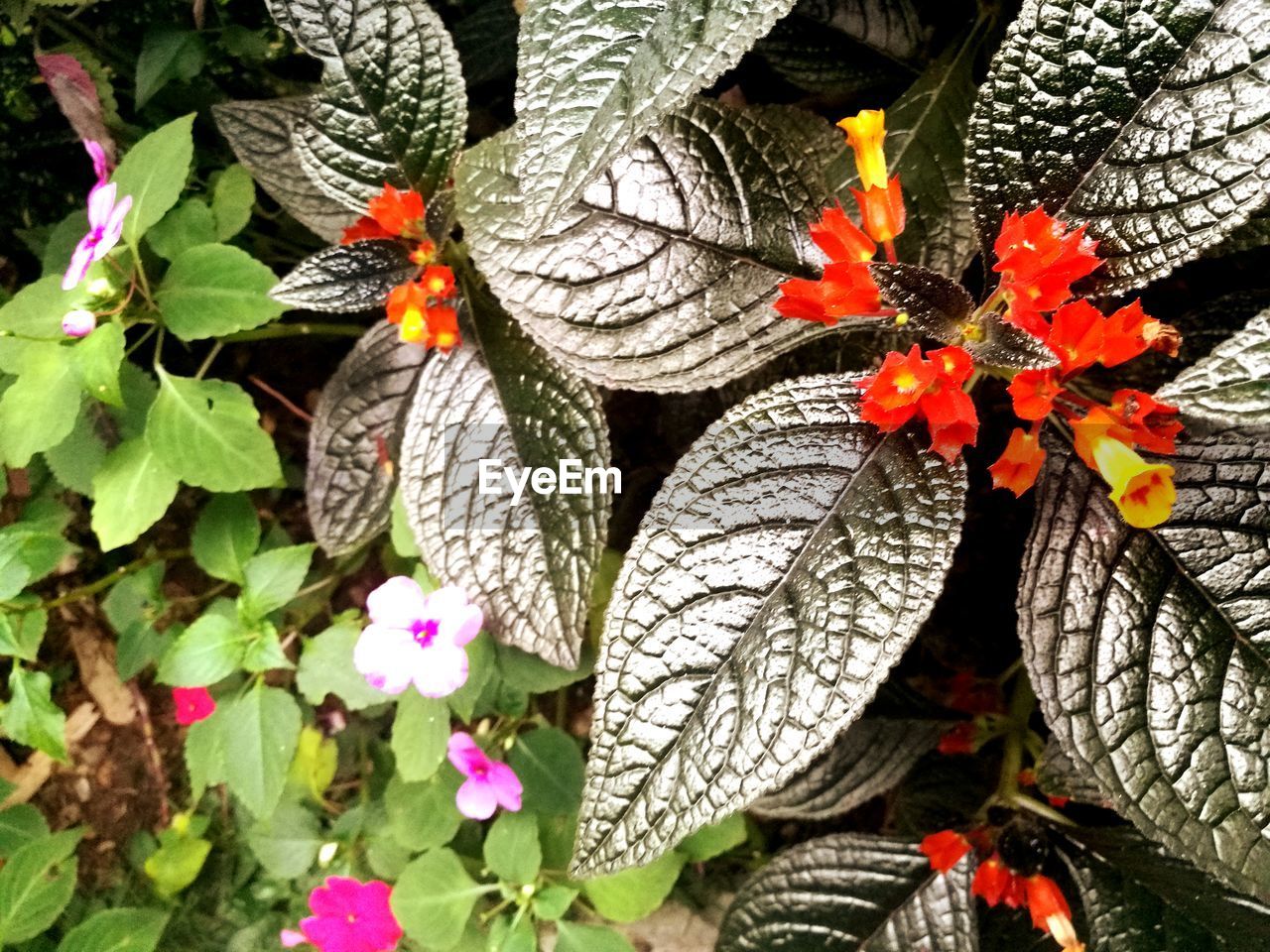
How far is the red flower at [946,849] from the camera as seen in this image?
0.81 metres

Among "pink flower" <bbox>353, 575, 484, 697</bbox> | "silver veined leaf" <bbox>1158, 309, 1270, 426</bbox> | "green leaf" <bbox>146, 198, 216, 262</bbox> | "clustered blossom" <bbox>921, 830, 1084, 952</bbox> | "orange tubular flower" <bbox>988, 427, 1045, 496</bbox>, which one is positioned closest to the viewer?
"silver veined leaf" <bbox>1158, 309, 1270, 426</bbox>

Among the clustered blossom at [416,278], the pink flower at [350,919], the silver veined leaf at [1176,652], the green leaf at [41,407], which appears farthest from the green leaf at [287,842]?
the silver veined leaf at [1176,652]

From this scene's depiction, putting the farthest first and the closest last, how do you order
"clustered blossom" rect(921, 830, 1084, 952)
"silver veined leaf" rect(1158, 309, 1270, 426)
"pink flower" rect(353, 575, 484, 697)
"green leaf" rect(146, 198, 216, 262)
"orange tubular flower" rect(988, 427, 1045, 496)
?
"green leaf" rect(146, 198, 216, 262)
"pink flower" rect(353, 575, 484, 697)
"clustered blossom" rect(921, 830, 1084, 952)
"orange tubular flower" rect(988, 427, 1045, 496)
"silver veined leaf" rect(1158, 309, 1270, 426)

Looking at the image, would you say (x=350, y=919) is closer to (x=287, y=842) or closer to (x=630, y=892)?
(x=287, y=842)

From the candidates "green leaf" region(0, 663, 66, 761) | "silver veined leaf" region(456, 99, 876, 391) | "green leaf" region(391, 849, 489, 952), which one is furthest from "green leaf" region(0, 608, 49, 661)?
"silver veined leaf" region(456, 99, 876, 391)

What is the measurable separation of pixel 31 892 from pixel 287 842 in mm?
267

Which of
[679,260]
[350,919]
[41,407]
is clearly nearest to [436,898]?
[350,919]

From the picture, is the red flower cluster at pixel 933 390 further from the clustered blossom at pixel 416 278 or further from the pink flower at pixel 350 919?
the pink flower at pixel 350 919

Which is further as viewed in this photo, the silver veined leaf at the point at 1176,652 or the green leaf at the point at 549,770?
the green leaf at the point at 549,770

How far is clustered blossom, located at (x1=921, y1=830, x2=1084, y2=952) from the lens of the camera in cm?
71

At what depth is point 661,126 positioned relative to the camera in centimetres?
66

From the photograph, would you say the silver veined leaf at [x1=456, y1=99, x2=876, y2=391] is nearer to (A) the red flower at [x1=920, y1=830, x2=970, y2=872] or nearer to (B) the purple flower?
(B) the purple flower

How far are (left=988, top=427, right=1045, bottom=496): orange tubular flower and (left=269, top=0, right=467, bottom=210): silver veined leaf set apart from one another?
0.54 meters
